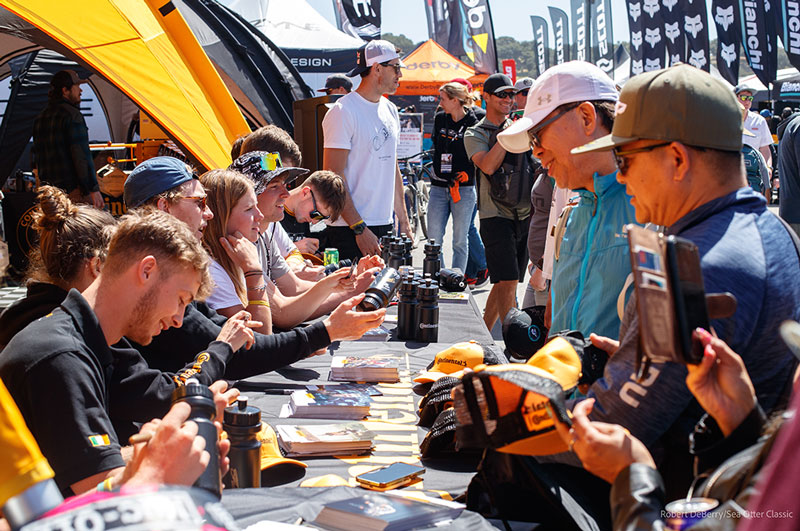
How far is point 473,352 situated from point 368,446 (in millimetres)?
642

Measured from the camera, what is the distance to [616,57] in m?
34.4

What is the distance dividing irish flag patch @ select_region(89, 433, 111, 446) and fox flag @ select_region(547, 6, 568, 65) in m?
28.9

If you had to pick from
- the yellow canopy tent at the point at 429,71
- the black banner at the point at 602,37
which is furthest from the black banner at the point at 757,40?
the yellow canopy tent at the point at 429,71

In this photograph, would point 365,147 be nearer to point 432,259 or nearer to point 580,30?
point 432,259

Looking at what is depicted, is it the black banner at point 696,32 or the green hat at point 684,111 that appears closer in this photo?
A: the green hat at point 684,111

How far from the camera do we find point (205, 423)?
1407 millimetres

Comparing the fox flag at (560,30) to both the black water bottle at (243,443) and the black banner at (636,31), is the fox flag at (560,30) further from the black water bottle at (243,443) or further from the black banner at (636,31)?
the black water bottle at (243,443)

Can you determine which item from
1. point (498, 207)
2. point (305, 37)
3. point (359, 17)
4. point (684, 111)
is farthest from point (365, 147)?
point (359, 17)

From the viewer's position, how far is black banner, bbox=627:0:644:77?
2394cm

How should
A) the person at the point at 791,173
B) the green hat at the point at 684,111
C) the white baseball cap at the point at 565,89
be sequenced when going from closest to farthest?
the green hat at the point at 684,111
the white baseball cap at the point at 565,89
the person at the point at 791,173

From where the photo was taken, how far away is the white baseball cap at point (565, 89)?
7.36 feet

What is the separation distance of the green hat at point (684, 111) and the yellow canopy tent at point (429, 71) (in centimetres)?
1836

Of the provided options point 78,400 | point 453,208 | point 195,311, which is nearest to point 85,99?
point 453,208

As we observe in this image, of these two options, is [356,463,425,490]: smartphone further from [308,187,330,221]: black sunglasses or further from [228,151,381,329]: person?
[308,187,330,221]: black sunglasses
